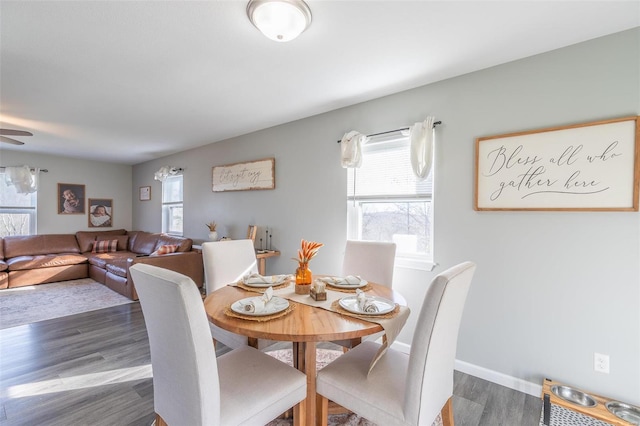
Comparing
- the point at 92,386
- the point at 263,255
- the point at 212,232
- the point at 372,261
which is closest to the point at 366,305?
the point at 372,261

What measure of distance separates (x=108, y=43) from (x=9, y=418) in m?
2.43

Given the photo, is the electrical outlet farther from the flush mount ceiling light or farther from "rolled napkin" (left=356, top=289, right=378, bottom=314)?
the flush mount ceiling light

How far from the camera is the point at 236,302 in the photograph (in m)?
1.54

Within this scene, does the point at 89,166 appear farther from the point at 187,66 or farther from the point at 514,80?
the point at 514,80

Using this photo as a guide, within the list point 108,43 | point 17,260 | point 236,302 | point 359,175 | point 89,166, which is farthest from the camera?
point 89,166

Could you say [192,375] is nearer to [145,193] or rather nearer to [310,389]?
[310,389]

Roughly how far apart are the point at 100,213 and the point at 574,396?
7.93 m

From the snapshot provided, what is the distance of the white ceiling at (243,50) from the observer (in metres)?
1.62

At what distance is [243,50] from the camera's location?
2.02 meters

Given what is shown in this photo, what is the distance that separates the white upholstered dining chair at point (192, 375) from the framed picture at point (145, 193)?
577 cm

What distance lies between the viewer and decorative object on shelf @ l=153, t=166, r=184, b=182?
17.4 feet

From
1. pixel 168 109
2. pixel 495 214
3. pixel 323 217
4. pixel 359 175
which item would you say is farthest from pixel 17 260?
pixel 495 214

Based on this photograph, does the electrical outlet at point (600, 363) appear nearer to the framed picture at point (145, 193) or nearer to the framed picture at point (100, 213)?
the framed picture at point (145, 193)

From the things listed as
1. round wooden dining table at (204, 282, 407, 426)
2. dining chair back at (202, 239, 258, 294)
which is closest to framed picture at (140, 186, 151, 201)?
dining chair back at (202, 239, 258, 294)
